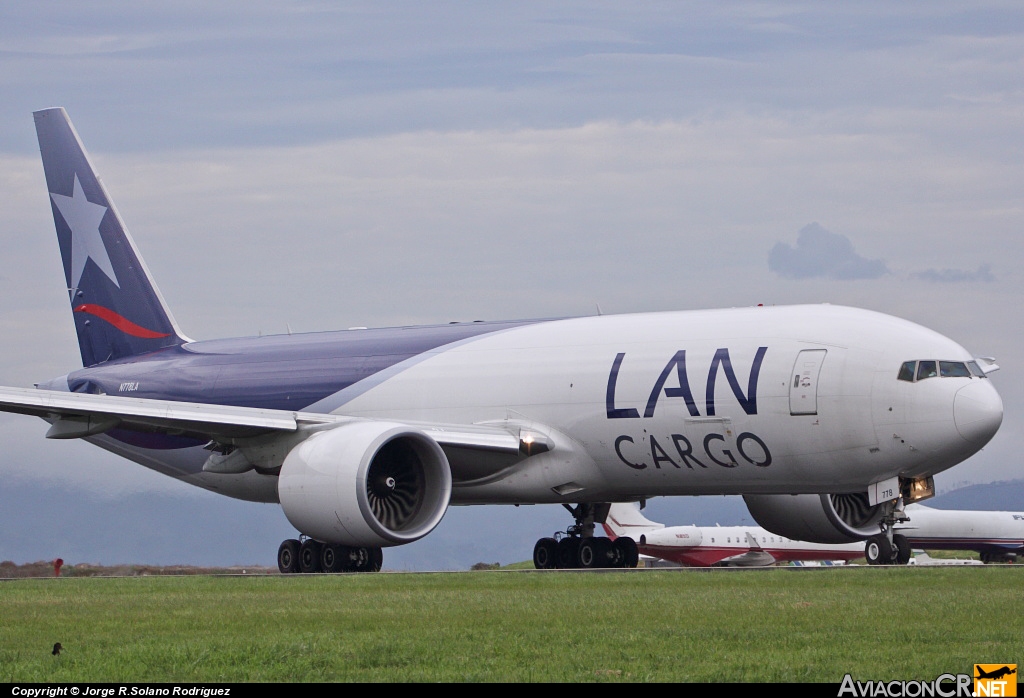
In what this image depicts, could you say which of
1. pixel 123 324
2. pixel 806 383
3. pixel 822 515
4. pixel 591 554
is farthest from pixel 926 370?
pixel 123 324

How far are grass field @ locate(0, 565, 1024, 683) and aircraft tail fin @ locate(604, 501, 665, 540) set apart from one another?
44136mm

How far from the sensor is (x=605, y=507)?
30500 mm

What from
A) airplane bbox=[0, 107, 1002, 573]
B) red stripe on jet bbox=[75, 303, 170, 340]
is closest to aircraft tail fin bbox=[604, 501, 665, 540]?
red stripe on jet bbox=[75, 303, 170, 340]

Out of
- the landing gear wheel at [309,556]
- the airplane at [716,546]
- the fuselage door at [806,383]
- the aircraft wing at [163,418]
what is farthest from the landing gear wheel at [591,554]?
the airplane at [716,546]

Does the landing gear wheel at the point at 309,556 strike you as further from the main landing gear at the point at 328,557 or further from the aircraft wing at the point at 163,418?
the aircraft wing at the point at 163,418

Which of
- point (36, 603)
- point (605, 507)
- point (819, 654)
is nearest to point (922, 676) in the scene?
point (819, 654)

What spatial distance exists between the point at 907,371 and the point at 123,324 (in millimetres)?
19092

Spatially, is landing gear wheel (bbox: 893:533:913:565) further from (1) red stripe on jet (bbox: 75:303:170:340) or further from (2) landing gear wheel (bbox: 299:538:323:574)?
(1) red stripe on jet (bbox: 75:303:170:340)

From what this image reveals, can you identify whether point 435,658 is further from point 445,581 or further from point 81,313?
point 81,313

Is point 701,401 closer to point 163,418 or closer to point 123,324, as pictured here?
point 163,418

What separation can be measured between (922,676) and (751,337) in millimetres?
15490

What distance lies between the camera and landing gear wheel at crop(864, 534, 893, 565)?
25044 millimetres

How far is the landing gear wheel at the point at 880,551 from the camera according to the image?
25.0 metres

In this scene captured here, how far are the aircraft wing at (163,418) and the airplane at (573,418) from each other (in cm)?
5
